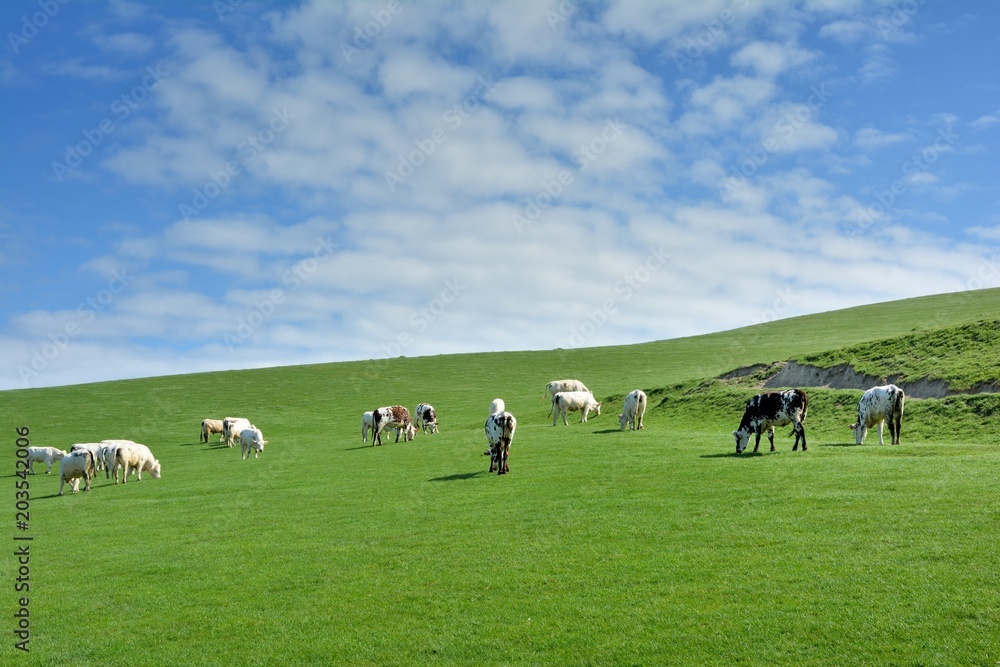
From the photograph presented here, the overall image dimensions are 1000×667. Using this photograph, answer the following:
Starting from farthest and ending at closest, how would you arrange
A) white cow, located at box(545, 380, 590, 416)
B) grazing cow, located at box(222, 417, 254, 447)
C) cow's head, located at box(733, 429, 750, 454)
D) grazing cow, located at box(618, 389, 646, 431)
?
white cow, located at box(545, 380, 590, 416), grazing cow, located at box(222, 417, 254, 447), grazing cow, located at box(618, 389, 646, 431), cow's head, located at box(733, 429, 750, 454)

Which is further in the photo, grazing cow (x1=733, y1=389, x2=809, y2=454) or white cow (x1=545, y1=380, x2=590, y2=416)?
white cow (x1=545, y1=380, x2=590, y2=416)

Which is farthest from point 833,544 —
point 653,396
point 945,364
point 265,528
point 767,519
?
point 653,396

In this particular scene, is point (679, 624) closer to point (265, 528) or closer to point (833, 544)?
point (833, 544)

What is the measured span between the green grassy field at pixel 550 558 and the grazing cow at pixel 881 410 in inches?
92.4

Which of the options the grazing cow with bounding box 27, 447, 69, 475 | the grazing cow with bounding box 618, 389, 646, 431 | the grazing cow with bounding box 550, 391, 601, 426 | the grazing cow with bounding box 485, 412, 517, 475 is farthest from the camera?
the grazing cow with bounding box 550, 391, 601, 426

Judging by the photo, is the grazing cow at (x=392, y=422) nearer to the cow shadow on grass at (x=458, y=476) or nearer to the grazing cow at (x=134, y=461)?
the grazing cow at (x=134, y=461)

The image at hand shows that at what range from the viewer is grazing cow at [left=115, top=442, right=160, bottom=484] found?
93.7 ft

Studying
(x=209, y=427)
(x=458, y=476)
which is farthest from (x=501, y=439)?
(x=209, y=427)

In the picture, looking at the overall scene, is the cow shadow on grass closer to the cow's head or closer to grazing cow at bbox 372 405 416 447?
the cow's head

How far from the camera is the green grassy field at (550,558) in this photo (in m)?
8.93

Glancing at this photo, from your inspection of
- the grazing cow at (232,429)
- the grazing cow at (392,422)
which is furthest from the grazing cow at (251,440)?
the grazing cow at (232,429)

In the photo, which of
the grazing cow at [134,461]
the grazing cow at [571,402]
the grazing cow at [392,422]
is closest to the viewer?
the grazing cow at [134,461]

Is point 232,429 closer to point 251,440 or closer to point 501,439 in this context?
point 251,440

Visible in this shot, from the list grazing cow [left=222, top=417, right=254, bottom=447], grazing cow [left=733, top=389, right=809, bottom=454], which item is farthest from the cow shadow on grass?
grazing cow [left=222, top=417, right=254, bottom=447]
